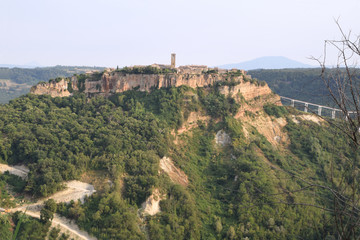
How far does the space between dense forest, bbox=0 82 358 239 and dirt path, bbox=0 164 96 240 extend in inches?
23.8

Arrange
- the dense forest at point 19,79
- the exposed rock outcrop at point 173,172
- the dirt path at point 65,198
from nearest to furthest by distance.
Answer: the dirt path at point 65,198, the exposed rock outcrop at point 173,172, the dense forest at point 19,79

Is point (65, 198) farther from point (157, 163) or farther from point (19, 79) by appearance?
point (19, 79)

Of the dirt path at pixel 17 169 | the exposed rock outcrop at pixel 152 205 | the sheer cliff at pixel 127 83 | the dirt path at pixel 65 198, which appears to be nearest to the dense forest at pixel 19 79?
the sheer cliff at pixel 127 83

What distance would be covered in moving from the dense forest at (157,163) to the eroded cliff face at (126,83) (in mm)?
1526

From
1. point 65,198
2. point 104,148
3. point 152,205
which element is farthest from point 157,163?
point 65,198

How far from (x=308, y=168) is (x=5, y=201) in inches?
1514

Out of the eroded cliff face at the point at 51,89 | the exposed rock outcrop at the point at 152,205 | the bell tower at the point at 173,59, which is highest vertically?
the bell tower at the point at 173,59

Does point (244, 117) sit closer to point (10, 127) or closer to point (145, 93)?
point (145, 93)

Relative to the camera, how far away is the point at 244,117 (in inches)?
1842

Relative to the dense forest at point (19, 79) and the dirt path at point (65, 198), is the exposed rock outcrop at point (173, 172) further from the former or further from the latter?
the dense forest at point (19, 79)

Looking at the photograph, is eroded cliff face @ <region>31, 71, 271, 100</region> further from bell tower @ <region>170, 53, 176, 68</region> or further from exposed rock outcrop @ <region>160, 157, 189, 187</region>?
exposed rock outcrop @ <region>160, 157, 189, 187</region>

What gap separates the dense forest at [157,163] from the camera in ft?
81.0

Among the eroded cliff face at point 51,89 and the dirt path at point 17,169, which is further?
the eroded cliff face at point 51,89

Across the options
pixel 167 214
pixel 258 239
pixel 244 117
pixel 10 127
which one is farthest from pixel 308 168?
pixel 10 127
